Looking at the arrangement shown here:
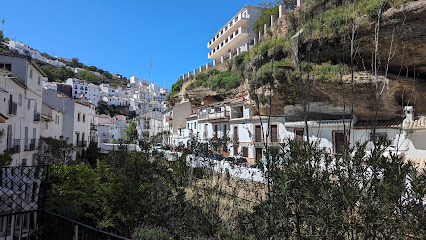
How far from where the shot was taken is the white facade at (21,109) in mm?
11648

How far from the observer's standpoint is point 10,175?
223 inches

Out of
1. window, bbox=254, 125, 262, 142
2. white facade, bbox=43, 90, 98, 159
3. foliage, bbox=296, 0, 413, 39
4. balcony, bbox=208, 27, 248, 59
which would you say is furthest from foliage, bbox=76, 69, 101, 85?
foliage, bbox=296, 0, 413, 39

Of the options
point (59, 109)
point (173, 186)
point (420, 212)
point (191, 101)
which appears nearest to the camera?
point (420, 212)

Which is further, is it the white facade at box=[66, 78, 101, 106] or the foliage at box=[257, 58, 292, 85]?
the white facade at box=[66, 78, 101, 106]

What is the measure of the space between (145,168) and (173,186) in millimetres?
1034

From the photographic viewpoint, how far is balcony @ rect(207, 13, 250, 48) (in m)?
38.9

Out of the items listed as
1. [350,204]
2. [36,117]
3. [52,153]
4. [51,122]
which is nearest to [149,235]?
[350,204]

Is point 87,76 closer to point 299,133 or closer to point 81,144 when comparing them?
point 81,144

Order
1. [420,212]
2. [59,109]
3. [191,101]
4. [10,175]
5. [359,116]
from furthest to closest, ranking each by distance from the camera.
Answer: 1. [191,101]
2. [59,109]
3. [359,116]
4. [10,175]
5. [420,212]

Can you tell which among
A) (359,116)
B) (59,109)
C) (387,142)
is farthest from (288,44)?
(59,109)

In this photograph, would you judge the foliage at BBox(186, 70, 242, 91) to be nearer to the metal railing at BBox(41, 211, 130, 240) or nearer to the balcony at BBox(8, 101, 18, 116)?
the balcony at BBox(8, 101, 18, 116)

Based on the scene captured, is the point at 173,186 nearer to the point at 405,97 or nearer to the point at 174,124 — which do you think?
the point at 405,97

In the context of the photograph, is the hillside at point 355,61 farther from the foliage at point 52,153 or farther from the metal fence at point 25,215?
the foliage at point 52,153

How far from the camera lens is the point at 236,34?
39812mm
